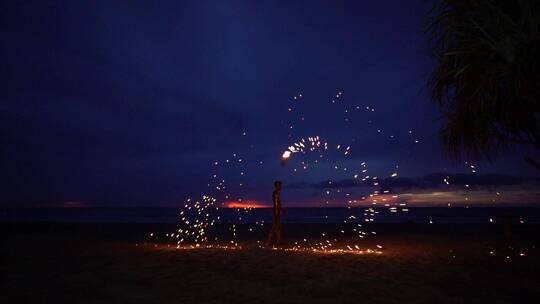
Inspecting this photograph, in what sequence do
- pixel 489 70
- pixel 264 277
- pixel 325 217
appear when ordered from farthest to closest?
pixel 325 217
pixel 264 277
pixel 489 70

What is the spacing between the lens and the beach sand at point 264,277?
25.0 feet

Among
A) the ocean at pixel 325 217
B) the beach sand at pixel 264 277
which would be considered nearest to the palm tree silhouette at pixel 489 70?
the beach sand at pixel 264 277

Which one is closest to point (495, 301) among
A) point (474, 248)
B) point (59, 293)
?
point (59, 293)

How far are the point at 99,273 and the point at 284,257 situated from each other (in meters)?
4.72

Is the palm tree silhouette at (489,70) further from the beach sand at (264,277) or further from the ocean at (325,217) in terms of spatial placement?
the ocean at (325,217)

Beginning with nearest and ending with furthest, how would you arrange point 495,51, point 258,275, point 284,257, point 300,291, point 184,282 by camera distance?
point 495,51, point 300,291, point 184,282, point 258,275, point 284,257

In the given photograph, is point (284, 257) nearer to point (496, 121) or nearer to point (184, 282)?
point (184, 282)

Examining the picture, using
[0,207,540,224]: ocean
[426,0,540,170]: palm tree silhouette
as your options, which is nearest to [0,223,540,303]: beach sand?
[426,0,540,170]: palm tree silhouette

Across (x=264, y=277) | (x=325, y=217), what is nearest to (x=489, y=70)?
(x=264, y=277)

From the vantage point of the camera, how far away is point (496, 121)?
7.38 meters

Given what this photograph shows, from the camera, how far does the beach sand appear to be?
7.63 metres

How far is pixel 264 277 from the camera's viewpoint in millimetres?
9297

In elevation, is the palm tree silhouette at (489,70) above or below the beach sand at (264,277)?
above

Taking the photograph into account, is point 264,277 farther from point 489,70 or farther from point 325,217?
point 325,217
